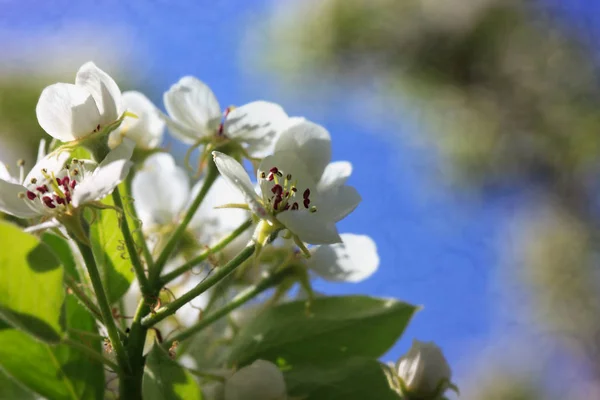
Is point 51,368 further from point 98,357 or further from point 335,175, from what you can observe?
point 335,175

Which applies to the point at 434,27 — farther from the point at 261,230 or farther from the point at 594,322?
the point at 261,230

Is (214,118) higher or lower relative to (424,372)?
higher

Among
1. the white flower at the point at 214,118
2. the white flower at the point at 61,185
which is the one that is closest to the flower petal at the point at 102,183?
the white flower at the point at 61,185

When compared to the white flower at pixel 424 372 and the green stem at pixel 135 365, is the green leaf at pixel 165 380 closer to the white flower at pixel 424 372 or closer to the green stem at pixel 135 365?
the green stem at pixel 135 365

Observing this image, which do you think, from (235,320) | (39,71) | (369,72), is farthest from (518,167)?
(235,320)

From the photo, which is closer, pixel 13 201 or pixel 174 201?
pixel 13 201

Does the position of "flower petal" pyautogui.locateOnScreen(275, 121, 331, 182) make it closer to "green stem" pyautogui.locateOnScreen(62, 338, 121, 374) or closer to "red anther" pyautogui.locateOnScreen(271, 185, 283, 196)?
"red anther" pyautogui.locateOnScreen(271, 185, 283, 196)

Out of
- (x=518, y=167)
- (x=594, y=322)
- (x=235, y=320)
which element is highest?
(x=518, y=167)

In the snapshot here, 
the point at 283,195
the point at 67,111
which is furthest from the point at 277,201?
the point at 67,111
